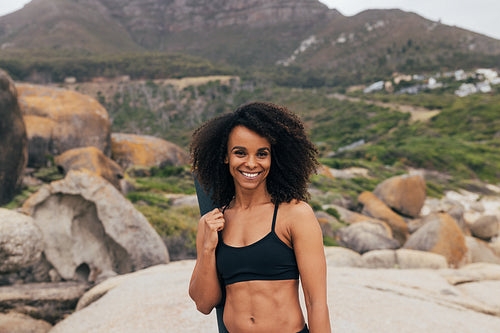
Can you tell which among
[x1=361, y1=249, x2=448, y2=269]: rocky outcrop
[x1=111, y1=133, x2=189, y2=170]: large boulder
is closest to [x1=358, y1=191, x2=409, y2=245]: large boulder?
[x1=361, y1=249, x2=448, y2=269]: rocky outcrop

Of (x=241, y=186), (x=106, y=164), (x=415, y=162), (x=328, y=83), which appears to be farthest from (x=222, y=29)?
(x=241, y=186)

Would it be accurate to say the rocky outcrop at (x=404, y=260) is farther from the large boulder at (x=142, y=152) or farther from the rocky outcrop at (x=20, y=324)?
the large boulder at (x=142, y=152)

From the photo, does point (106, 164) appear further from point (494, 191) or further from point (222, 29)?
point (222, 29)

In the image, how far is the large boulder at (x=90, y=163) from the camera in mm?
10570

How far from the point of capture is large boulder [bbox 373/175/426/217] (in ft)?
47.6

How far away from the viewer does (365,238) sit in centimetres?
1012

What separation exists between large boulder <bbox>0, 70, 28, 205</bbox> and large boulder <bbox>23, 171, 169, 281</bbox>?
2663 millimetres

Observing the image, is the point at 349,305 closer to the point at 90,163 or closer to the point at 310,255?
the point at 310,255

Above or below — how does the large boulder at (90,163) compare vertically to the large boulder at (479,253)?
above

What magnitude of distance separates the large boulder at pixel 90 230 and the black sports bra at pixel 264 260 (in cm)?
450

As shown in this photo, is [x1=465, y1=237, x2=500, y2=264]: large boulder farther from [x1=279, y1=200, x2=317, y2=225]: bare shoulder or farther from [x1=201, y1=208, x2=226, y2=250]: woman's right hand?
[x1=201, y1=208, x2=226, y2=250]: woman's right hand

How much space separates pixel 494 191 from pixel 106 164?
867 inches

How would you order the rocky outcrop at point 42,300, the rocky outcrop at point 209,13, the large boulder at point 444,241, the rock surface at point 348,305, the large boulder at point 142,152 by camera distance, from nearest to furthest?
the rock surface at point 348,305 → the rocky outcrop at point 42,300 → the large boulder at point 444,241 → the large boulder at point 142,152 → the rocky outcrop at point 209,13

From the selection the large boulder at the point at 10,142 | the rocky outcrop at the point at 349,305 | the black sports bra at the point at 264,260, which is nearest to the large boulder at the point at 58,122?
the large boulder at the point at 10,142
